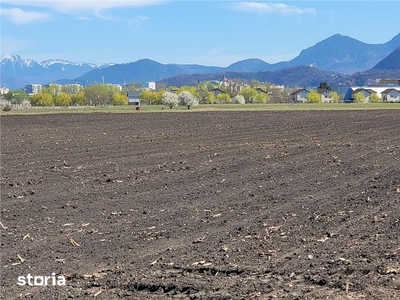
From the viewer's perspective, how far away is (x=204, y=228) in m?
9.73

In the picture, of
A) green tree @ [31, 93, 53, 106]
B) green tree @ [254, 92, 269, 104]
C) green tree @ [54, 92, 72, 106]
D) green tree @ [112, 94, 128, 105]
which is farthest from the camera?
green tree @ [254, 92, 269, 104]

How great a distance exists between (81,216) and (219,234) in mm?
2911

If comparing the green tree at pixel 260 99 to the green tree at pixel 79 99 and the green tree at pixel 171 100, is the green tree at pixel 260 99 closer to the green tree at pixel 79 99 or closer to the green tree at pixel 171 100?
the green tree at pixel 79 99

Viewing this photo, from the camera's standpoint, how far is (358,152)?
2139 centimetres

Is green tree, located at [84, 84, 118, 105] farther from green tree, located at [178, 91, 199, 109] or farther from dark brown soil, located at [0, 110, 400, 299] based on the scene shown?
dark brown soil, located at [0, 110, 400, 299]

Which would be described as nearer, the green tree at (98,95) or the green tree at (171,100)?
the green tree at (171,100)

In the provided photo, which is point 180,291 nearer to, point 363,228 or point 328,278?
point 328,278

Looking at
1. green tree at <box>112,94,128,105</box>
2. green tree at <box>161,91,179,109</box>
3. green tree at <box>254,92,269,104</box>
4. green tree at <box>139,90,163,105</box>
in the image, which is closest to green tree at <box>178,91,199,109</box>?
green tree at <box>161,91,179,109</box>

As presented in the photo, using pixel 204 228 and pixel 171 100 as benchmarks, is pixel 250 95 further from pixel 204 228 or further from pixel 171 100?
pixel 204 228

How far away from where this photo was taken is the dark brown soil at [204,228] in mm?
6938

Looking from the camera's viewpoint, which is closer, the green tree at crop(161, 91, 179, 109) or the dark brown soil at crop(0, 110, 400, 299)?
the dark brown soil at crop(0, 110, 400, 299)

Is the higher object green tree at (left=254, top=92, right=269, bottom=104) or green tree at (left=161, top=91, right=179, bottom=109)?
green tree at (left=161, top=91, right=179, bottom=109)

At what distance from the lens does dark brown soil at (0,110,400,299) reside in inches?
273

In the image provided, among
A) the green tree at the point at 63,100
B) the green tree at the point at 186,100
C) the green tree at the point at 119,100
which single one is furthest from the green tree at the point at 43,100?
the green tree at the point at 186,100
